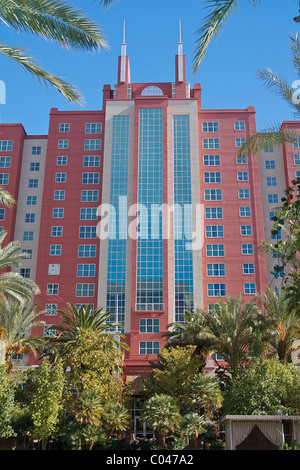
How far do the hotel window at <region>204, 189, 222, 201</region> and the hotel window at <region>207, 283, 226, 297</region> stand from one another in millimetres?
11113

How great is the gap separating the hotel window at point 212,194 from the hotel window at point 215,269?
8639 millimetres

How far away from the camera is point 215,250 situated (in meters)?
60.2

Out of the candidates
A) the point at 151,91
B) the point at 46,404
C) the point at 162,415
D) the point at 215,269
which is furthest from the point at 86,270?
the point at 162,415

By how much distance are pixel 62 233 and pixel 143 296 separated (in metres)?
13.5

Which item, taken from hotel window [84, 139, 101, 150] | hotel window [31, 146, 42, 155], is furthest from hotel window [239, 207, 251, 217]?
hotel window [31, 146, 42, 155]

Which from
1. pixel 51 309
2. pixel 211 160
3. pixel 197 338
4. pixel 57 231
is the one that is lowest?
pixel 197 338

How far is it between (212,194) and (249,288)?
504 inches

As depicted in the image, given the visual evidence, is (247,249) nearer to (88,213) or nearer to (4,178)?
(88,213)

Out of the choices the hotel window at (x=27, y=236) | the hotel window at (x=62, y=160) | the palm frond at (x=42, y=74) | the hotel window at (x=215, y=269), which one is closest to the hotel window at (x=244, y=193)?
the hotel window at (x=215, y=269)

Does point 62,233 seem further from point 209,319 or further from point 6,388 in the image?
point 6,388

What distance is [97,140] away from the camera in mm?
65625

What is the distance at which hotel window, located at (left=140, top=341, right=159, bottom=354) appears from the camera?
54594 mm

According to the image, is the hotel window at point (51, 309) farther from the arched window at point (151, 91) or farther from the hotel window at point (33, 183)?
the arched window at point (151, 91)
